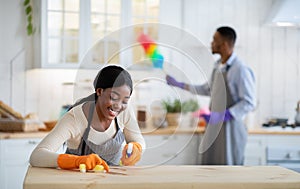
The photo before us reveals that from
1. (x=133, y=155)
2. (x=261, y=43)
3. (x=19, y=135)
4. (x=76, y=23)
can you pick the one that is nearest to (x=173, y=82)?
(x=133, y=155)

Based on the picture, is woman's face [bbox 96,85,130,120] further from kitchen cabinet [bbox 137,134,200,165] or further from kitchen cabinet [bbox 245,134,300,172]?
kitchen cabinet [bbox 245,134,300,172]

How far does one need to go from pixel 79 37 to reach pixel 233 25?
1305 mm

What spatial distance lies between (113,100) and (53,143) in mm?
301

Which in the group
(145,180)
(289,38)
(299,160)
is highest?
(289,38)

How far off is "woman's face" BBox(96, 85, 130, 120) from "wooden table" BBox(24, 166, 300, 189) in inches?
8.1

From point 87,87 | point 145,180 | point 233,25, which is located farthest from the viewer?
point 233,25

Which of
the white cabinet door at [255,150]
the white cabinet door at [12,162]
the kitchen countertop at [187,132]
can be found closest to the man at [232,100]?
the kitchen countertop at [187,132]

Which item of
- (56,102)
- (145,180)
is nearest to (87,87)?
(145,180)

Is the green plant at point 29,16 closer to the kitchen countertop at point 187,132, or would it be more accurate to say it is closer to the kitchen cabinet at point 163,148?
the kitchen countertop at point 187,132

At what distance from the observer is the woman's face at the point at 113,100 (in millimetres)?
1819

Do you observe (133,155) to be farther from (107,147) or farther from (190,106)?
(190,106)

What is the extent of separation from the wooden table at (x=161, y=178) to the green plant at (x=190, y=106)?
401 mm

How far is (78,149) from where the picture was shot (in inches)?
82.0

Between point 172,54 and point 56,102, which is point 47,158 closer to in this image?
point 172,54
